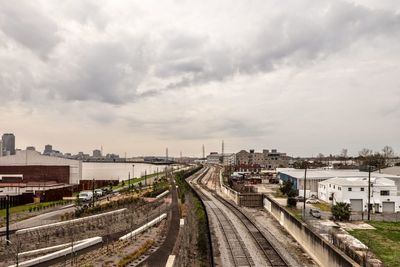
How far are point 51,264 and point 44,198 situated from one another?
91.5ft

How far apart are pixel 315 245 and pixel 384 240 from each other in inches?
292

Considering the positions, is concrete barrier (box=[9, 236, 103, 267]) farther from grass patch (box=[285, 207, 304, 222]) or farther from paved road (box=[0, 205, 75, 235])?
grass patch (box=[285, 207, 304, 222])

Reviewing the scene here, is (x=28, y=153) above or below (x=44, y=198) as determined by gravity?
above

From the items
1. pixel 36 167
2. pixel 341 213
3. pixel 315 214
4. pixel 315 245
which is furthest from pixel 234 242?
pixel 36 167

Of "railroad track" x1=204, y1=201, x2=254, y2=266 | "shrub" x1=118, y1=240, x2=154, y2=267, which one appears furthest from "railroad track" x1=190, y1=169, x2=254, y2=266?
"shrub" x1=118, y1=240, x2=154, y2=267

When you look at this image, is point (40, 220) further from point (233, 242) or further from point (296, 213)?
point (296, 213)

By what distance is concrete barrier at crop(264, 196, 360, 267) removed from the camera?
16034 mm

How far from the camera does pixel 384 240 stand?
24.4m

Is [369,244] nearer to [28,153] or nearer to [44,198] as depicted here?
[44,198]

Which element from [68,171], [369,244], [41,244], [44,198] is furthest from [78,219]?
[68,171]

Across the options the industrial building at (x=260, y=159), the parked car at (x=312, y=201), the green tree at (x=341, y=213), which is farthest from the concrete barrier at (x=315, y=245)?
the industrial building at (x=260, y=159)

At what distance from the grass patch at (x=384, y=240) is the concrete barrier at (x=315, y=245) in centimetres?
351

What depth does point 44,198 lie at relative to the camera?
43156 millimetres

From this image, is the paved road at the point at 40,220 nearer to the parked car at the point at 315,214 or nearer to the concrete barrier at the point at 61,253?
the concrete barrier at the point at 61,253
